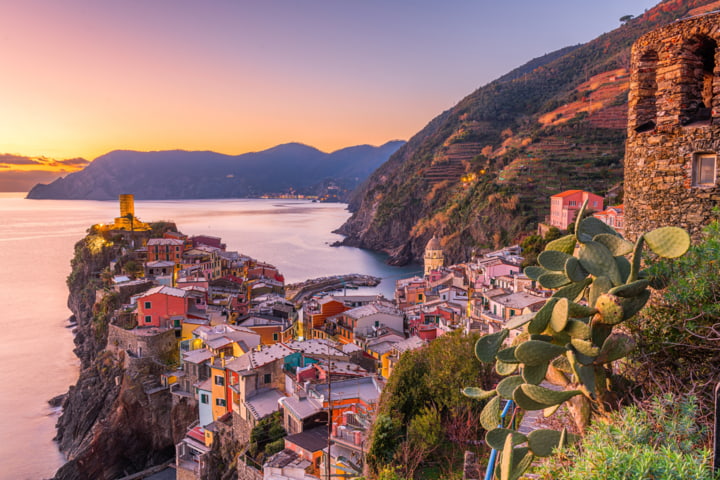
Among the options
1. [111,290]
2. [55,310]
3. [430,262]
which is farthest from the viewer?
[430,262]

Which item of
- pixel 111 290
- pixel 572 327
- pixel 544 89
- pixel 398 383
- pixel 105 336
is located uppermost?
pixel 544 89

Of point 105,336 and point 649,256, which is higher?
point 649,256

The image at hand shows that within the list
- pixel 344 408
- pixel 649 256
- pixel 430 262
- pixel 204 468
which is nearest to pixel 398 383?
pixel 344 408

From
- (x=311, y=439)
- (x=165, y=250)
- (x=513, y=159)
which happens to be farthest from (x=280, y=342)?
(x=513, y=159)

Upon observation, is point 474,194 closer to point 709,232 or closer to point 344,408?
point 344,408

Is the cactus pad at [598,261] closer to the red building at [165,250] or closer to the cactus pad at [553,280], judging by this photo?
the cactus pad at [553,280]

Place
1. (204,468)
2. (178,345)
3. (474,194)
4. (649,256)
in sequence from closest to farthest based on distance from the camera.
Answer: (649,256), (204,468), (178,345), (474,194)

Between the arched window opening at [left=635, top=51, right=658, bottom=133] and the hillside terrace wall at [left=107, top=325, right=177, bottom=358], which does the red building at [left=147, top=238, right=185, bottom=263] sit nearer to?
the hillside terrace wall at [left=107, top=325, right=177, bottom=358]

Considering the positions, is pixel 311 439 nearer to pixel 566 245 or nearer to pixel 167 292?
pixel 566 245
